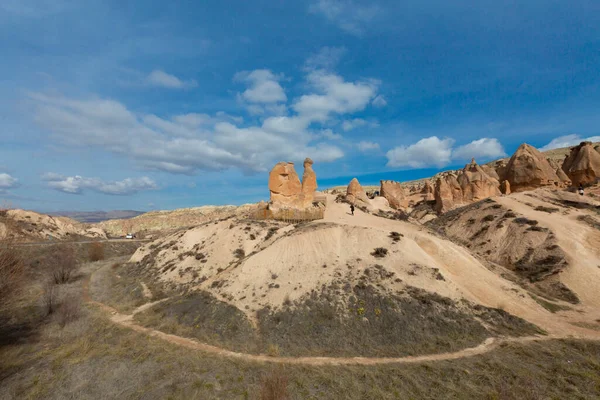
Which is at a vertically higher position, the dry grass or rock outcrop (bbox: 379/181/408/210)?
rock outcrop (bbox: 379/181/408/210)

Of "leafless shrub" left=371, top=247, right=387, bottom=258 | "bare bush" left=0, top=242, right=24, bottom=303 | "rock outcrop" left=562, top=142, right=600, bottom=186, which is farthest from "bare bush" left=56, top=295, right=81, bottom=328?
"rock outcrop" left=562, top=142, right=600, bottom=186

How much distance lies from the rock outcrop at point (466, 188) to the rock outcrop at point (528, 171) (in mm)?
2544

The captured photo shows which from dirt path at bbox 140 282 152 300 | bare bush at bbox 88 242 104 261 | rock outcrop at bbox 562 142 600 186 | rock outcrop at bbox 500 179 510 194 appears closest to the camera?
dirt path at bbox 140 282 152 300

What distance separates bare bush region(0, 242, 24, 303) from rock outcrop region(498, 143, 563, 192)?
181 feet

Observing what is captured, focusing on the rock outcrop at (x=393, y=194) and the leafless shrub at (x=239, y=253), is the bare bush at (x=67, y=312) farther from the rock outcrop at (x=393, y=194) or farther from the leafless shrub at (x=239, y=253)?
the rock outcrop at (x=393, y=194)

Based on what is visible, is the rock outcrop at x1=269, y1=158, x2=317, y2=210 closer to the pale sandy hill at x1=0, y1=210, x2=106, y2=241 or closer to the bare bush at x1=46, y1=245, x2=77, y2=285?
the bare bush at x1=46, y1=245, x2=77, y2=285

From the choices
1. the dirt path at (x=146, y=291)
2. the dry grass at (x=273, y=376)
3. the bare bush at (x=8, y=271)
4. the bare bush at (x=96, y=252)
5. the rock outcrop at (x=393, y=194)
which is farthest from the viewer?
the rock outcrop at (x=393, y=194)

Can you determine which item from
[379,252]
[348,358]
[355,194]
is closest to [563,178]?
[355,194]

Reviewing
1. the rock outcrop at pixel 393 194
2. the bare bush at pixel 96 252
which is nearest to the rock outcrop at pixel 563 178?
the rock outcrop at pixel 393 194

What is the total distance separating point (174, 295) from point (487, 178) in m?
46.7

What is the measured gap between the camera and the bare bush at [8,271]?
13.0m

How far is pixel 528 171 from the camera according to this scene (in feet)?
135

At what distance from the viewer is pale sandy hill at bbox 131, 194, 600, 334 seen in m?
18.7

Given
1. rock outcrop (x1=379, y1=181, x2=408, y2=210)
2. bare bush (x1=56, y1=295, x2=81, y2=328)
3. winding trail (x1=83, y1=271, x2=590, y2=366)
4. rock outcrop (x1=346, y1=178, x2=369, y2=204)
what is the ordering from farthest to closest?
1. rock outcrop (x1=379, y1=181, x2=408, y2=210)
2. rock outcrop (x1=346, y1=178, x2=369, y2=204)
3. bare bush (x1=56, y1=295, x2=81, y2=328)
4. winding trail (x1=83, y1=271, x2=590, y2=366)
